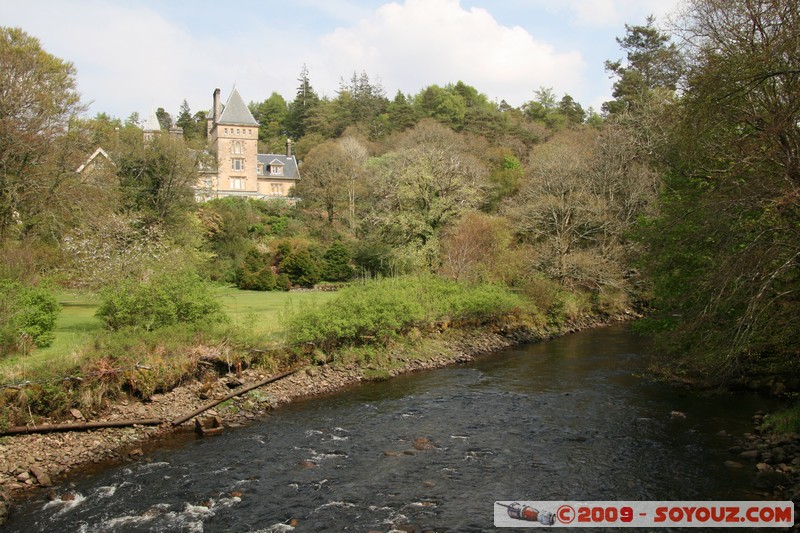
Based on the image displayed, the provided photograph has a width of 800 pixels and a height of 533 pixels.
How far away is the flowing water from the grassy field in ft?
14.0

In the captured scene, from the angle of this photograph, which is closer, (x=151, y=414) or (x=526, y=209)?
(x=151, y=414)

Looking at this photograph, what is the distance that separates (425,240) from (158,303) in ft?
68.1

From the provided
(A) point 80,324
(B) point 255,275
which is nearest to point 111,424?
(A) point 80,324

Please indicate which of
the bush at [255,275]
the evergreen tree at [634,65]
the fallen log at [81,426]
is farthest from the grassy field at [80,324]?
the evergreen tree at [634,65]

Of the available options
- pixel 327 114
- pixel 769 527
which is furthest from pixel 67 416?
pixel 327 114

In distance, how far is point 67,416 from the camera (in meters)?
16.1

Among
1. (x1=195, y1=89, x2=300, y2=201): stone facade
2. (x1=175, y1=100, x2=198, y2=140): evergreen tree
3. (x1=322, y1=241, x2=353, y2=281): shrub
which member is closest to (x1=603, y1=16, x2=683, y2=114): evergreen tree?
(x1=322, y1=241, x2=353, y2=281): shrub

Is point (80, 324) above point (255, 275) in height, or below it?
below

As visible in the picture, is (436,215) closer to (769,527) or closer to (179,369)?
(179,369)

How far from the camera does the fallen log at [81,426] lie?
14891 mm

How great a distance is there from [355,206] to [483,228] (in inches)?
891

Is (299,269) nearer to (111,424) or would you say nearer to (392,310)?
(392,310)

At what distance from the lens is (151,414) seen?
17328mm

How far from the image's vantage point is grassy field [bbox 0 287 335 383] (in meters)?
16.3
